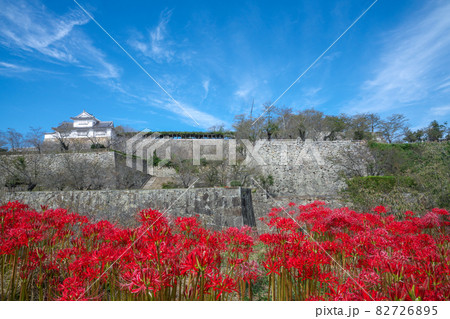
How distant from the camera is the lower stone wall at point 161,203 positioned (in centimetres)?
838

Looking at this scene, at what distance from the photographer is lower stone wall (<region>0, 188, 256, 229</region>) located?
8.38 metres

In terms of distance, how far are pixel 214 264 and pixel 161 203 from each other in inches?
323

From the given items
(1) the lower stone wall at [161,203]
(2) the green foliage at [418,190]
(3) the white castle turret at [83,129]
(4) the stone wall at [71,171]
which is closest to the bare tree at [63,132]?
(3) the white castle turret at [83,129]

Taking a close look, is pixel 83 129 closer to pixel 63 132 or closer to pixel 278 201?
pixel 63 132

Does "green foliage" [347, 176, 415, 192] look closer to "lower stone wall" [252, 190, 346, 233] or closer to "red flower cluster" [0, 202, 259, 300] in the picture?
"lower stone wall" [252, 190, 346, 233]

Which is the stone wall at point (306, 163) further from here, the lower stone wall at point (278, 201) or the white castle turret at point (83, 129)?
the white castle turret at point (83, 129)

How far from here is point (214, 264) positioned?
53.2 inches

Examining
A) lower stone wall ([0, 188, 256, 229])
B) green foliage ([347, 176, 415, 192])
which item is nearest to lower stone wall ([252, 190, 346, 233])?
green foliage ([347, 176, 415, 192])

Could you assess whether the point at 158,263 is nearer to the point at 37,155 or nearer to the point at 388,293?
the point at 388,293

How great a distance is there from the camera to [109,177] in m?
17.8

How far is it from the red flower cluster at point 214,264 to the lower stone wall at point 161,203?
5.90 metres

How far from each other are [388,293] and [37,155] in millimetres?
23623

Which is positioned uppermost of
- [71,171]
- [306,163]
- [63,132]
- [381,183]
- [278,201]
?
[63,132]

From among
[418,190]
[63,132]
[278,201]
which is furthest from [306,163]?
[63,132]
